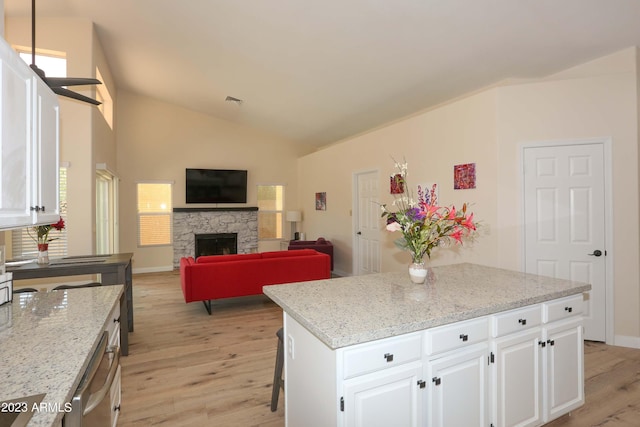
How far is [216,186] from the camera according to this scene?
789 centimetres

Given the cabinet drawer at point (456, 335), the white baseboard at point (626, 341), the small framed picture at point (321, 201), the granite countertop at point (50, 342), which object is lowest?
the white baseboard at point (626, 341)

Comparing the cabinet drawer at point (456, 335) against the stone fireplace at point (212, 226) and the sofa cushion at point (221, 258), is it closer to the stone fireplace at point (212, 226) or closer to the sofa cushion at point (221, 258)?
the sofa cushion at point (221, 258)

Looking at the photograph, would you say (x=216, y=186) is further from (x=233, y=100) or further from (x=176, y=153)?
(x=233, y=100)

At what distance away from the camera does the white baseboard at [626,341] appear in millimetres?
3297

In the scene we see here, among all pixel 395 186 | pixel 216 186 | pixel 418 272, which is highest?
pixel 216 186

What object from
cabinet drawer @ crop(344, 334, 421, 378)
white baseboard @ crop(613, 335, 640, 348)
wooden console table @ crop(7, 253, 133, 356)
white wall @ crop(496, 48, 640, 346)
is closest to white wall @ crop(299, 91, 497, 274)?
white wall @ crop(496, 48, 640, 346)

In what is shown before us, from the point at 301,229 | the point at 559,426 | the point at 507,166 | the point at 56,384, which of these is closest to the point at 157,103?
the point at 301,229

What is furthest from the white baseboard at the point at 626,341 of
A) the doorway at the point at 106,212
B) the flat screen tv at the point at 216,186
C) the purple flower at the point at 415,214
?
the flat screen tv at the point at 216,186

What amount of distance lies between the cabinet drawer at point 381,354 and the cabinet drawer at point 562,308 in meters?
0.99

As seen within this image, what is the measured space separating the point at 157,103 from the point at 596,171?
26.2 ft

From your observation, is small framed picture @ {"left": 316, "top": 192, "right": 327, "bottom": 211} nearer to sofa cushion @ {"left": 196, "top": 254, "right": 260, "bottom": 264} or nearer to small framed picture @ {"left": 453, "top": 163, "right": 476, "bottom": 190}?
sofa cushion @ {"left": 196, "top": 254, "right": 260, "bottom": 264}

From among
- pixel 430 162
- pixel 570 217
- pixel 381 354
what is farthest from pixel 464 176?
pixel 381 354

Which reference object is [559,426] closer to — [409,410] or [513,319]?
[513,319]

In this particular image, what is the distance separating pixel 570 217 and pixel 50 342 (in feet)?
14.3
